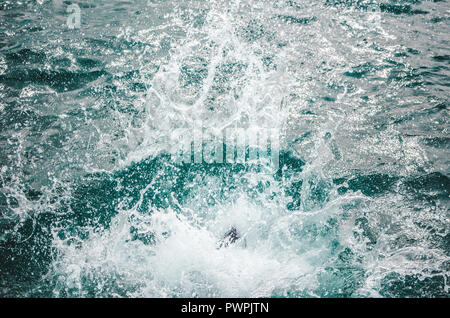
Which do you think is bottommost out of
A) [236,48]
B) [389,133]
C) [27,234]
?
[27,234]

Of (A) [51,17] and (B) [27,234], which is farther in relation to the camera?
(A) [51,17]

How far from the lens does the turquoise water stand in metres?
3.51

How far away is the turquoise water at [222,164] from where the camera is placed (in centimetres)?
351

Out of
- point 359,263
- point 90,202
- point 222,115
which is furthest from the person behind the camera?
point 222,115

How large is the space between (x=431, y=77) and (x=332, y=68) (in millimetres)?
1873

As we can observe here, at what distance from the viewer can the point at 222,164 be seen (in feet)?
15.3

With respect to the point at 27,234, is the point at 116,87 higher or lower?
higher

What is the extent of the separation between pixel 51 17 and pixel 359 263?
27.5 feet

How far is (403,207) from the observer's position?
404 cm
